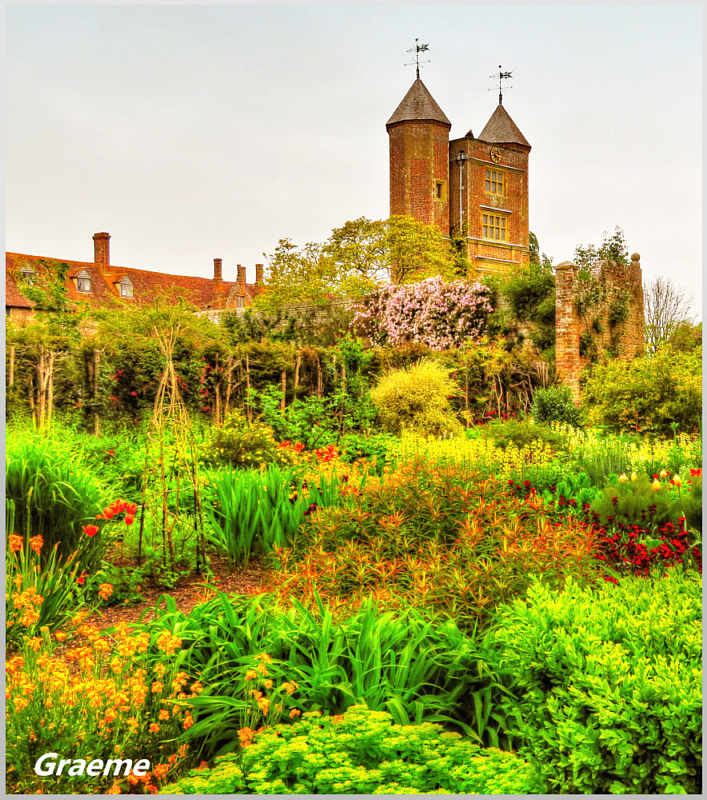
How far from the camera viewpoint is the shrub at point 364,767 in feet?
7.03

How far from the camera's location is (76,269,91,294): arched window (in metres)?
21.1

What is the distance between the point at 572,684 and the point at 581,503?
2.88m

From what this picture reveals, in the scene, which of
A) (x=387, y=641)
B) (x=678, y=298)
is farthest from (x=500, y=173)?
(x=387, y=641)

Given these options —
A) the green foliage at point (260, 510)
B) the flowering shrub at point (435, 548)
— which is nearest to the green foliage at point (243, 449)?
the green foliage at point (260, 510)

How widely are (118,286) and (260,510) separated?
63.5ft

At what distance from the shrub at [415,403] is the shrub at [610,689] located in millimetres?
7647

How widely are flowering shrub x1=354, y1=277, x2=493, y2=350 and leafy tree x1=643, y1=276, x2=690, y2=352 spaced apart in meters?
3.43

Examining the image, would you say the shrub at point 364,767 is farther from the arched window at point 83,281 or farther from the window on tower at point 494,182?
the window on tower at point 494,182

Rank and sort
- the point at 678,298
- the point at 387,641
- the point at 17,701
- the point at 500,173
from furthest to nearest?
the point at 500,173, the point at 678,298, the point at 387,641, the point at 17,701

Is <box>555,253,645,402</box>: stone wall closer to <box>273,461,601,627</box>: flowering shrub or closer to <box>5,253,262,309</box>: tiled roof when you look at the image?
<box>5,253,262,309</box>: tiled roof

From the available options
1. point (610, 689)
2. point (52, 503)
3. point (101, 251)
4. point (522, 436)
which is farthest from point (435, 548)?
point (101, 251)

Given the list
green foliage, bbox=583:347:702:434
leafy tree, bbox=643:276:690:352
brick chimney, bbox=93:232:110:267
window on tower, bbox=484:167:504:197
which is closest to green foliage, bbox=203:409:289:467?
green foliage, bbox=583:347:702:434

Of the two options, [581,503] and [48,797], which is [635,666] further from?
[581,503]

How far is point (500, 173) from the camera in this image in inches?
1155
